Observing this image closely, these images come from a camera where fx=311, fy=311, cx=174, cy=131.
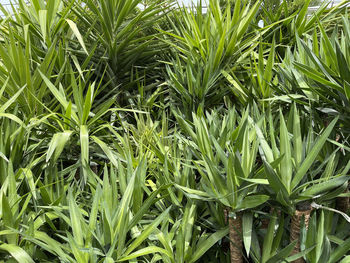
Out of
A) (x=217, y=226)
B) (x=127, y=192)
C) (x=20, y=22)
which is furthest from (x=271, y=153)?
(x=20, y=22)

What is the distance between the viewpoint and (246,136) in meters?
0.82

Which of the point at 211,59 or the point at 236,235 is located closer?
the point at 236,235

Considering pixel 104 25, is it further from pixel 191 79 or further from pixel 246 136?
pixel 246 136

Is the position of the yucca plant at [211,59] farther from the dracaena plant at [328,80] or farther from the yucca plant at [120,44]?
the dracaena plant at [328,80]

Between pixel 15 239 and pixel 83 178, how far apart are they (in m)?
0.32

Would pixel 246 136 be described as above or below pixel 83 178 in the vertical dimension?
above

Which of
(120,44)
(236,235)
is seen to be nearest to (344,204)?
(236,235)

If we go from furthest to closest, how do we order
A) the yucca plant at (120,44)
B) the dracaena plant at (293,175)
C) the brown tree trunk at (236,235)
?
the yucca plant at (120,44) < the brown tree trunk at (236,235) < the dracaena plant at (293,175)

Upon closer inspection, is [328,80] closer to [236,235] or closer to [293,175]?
[293,175]

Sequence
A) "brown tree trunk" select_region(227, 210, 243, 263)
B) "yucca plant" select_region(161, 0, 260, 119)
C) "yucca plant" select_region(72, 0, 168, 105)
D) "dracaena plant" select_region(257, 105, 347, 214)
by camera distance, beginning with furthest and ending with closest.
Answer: "yucca plant" select_region(72, 0, 168, 105) → "yucca plant" select_region(161, 0, 260, 119) → "brown tree trunk" select_region(227, 210, 243, 263) → "dracaena plant" select_region(257, 105, 347, 214)

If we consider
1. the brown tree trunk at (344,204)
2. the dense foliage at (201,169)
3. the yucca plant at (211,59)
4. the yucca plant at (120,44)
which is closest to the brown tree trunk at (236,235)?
the dense foliage at (201,169)

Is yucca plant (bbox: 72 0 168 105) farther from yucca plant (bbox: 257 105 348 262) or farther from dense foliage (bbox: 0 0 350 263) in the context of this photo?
yucca plant (bbox: 257 105 348 262)

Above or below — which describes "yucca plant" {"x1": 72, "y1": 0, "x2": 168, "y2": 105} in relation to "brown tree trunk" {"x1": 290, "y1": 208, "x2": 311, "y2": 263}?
above

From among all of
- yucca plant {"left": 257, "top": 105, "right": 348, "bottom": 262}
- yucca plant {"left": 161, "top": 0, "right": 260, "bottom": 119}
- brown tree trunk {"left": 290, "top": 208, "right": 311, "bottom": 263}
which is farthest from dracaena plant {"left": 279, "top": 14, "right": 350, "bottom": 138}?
yucca plant {"left": 161, "top": 0, "right": 260, "bottom": 119}
